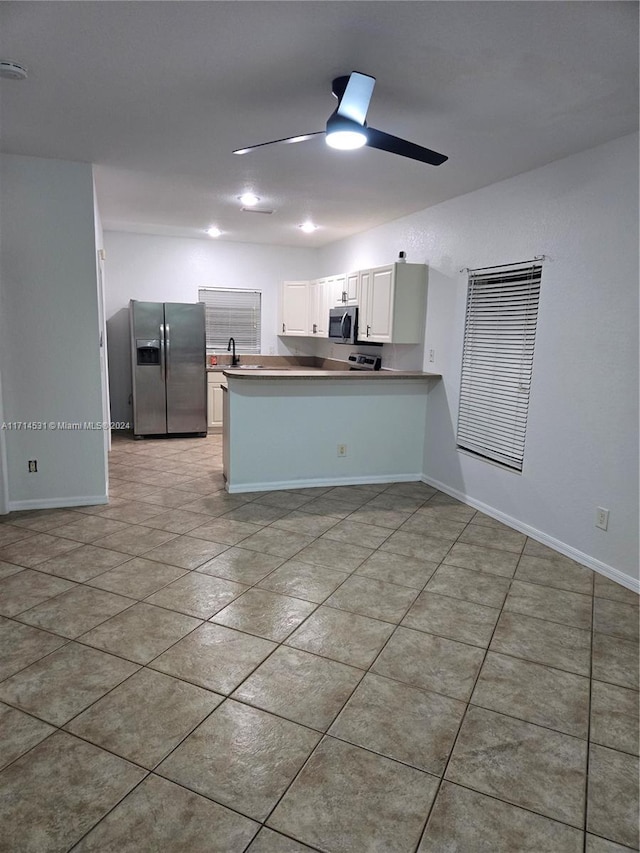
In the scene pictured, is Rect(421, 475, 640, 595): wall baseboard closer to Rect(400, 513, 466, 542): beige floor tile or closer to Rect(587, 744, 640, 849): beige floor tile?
Rect(400, 513, 466, 542): beige floor tile

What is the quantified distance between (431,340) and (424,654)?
10.3 ft

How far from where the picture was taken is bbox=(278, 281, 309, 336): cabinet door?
6.92 metres

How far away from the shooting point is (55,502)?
4.10m

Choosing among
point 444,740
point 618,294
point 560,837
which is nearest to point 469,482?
point 618,294

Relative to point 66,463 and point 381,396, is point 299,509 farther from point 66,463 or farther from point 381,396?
point 66,463

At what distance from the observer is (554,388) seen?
11.3ft

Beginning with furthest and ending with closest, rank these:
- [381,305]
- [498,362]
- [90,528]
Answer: [381,305] → [498,362] → [90,528]

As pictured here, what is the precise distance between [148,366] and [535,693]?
17.8 ft

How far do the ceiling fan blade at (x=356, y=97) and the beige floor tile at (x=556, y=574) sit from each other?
2.58 metres

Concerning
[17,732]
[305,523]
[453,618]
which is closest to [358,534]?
[305,523]

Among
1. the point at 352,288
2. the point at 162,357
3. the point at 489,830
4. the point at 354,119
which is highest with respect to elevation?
the point at 354,119

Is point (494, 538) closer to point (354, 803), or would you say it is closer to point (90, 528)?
point (354, 803)

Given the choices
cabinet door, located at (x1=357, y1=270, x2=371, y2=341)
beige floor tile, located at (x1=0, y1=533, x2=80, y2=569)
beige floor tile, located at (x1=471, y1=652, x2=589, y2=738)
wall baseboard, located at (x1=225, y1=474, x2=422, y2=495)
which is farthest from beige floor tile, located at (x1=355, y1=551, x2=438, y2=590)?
cabinet door, located at (x1=357, y1=270, x2=371, y2=341)

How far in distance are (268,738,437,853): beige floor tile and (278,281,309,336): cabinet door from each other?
5703mm
